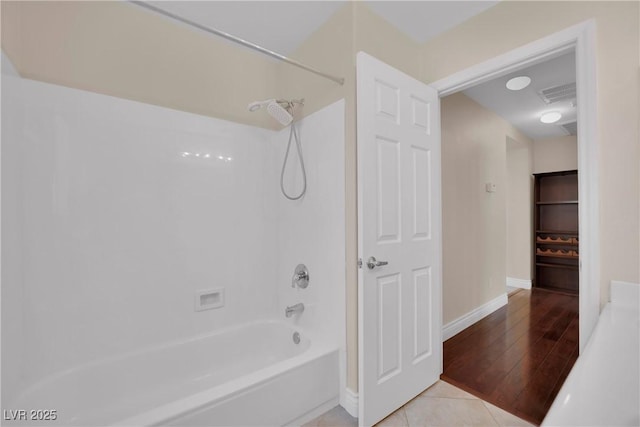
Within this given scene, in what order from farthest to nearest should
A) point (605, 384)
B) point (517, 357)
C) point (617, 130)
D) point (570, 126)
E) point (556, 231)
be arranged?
point (556, 231) < point (570, 126) < point (517, 357) < point (617, 130) < point (605, 384)

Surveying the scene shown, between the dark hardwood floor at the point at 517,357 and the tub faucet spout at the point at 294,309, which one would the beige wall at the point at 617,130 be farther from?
the tub faucet spout at the point at 294,309

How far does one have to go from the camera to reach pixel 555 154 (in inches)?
171

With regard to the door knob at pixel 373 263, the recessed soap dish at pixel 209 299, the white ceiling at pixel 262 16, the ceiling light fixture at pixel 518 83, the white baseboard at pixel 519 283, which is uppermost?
the white ceiling at pixel 262 16

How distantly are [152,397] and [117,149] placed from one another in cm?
149

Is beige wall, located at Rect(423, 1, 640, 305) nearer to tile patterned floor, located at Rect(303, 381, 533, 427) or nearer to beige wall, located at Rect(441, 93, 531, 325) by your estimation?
tile patterned floor, located at Rect(303, 381, 533, 427)

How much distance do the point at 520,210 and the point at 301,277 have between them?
4102 mm

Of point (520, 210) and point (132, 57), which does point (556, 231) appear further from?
point (132, 57)

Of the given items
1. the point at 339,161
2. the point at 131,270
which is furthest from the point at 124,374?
the point at 339,161

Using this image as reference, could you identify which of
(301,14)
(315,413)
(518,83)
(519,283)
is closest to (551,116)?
(518,83)

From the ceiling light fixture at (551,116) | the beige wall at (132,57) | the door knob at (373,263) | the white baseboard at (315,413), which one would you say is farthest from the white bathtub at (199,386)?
the ceiling light fixture at (551,116)

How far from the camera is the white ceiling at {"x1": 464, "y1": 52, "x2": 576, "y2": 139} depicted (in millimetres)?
2342

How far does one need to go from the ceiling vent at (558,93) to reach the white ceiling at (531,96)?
56mm

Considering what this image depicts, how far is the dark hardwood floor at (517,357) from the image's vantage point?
178 cm

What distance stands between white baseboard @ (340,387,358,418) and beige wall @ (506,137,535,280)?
396 centimetres
